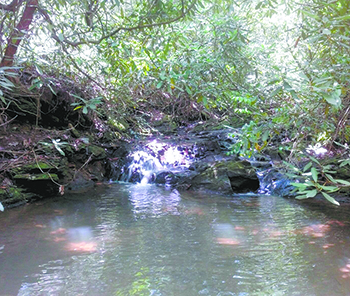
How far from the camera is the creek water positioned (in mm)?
2684

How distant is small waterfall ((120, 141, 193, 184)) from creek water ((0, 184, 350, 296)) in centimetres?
290

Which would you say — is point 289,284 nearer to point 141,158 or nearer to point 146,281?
point 146,281

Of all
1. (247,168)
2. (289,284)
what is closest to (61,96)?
(247,168)

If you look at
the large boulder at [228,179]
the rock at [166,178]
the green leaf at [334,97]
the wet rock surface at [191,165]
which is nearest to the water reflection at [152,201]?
the rock at [166,178]

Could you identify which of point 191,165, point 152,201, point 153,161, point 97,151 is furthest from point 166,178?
point 97,151

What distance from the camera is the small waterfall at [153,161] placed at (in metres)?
8.79

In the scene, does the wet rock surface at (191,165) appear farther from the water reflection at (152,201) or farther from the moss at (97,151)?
the water reflection at (152,201)

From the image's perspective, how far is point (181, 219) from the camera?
483cm

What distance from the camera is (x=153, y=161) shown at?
9.27m

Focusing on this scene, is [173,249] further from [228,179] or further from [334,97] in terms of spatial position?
[228,179]

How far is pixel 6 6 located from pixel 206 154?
753 centimetres

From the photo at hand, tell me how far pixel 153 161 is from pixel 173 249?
583cm

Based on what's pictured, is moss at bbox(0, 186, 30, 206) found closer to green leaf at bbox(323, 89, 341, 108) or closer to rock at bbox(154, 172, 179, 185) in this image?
rock at bbox(154, 172, 179, 185)

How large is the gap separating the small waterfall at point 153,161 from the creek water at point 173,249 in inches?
114
